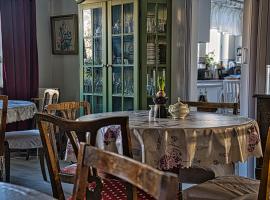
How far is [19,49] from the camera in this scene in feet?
16.7

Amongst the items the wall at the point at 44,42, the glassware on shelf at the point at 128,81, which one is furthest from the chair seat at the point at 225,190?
the wall at the point at 44,42

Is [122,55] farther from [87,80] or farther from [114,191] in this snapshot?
[114,191]

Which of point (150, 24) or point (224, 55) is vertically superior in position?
point (150, 24)

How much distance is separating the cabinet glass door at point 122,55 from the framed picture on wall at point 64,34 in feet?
3.23

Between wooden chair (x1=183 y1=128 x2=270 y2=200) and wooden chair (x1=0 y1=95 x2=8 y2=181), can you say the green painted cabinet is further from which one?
wooden chair (x1=183 y1=128 x2=270 y2=200)

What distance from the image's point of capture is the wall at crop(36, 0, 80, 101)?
5.41m

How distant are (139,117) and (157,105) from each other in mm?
145

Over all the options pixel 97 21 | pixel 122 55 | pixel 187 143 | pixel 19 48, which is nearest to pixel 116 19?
pixel 97 21

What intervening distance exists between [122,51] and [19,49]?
61.1 inches

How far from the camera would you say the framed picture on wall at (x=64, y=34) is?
209 inches

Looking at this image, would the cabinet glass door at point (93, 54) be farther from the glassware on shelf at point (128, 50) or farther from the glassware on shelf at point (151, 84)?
the glassware on shelf at point (151, 84)

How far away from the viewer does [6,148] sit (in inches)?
141

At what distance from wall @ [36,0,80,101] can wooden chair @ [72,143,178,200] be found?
4.40 meters

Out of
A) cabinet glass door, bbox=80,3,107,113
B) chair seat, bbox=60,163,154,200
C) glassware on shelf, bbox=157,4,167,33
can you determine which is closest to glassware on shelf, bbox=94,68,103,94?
cabinet glass door, bbox=80,3,107,113
